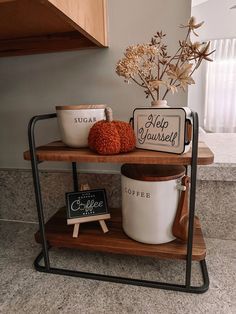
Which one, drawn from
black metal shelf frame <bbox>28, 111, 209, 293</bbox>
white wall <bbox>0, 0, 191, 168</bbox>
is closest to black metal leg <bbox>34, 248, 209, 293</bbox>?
black metal shelf frame <bbox>28, 111, 209, 293</bbox>

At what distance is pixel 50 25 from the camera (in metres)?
0.60

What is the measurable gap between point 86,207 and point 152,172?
0.24 meters

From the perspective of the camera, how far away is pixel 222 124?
11.6 feet

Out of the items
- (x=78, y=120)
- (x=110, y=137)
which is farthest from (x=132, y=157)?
(x=78, y=120)

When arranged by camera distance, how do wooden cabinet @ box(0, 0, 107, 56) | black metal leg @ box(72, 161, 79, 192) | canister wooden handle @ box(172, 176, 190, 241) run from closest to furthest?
wooden cabinet @ box(0, 0, 107, 56)
canister wooden handle @ box(172, 176, 190, 241)
black metal leg @ box(72, 161, 79, 192)

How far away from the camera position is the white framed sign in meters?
0.48

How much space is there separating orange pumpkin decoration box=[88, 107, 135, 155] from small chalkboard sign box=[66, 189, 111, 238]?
19cm

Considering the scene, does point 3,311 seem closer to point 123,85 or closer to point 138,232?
point 138,232

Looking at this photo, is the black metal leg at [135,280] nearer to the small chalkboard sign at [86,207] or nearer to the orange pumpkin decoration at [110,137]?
the small chalkboard sign at [86,207]

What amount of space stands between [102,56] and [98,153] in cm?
39

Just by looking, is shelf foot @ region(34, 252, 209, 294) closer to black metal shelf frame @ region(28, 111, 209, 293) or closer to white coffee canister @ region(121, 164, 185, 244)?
black metal shelf frame @ region(28, 111, 209, 293)

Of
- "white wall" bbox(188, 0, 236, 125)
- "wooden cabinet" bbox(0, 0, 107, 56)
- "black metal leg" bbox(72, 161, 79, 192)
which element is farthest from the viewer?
"white wall" bbox(188, 0, 236, 125)

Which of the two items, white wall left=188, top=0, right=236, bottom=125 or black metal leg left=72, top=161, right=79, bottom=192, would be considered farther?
white wall left=188, top=0, right=236, bottom=125

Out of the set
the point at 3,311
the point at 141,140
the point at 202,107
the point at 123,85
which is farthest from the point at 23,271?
the point at 202,107
